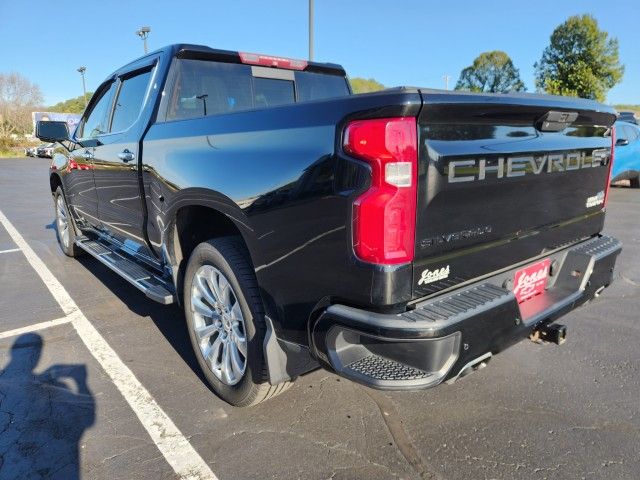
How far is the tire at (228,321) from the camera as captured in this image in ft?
7.88

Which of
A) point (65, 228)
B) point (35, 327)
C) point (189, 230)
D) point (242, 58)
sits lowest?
point (35, 327)

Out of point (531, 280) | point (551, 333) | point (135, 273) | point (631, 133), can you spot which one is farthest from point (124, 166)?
point (631, 133)

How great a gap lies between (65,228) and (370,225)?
5.58 metres

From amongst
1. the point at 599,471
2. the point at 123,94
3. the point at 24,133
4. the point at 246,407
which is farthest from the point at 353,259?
the point at 24,133

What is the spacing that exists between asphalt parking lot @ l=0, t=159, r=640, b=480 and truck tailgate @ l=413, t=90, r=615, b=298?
0.90 m

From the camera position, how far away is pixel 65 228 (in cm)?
616

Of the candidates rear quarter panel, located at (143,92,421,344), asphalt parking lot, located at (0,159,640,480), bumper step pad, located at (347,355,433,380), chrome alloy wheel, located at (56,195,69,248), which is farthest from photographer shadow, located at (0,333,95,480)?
chrome alloy wheel, located at (56,195,69,248)

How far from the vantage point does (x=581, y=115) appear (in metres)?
2.58

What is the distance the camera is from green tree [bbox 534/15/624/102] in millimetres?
34562

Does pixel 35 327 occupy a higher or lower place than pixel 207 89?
lower

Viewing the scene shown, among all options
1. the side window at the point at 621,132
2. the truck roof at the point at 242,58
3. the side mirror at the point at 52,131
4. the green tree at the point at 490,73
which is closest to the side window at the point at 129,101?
the truck roof at the point at 242,58

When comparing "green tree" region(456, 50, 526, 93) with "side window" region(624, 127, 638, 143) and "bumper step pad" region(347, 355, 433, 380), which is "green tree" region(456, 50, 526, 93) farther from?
"bumper step pad" region(347, 355, 433, 380)

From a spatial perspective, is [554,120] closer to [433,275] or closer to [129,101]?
[433,275]

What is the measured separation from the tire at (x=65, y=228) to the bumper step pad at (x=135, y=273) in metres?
→ 0.86
